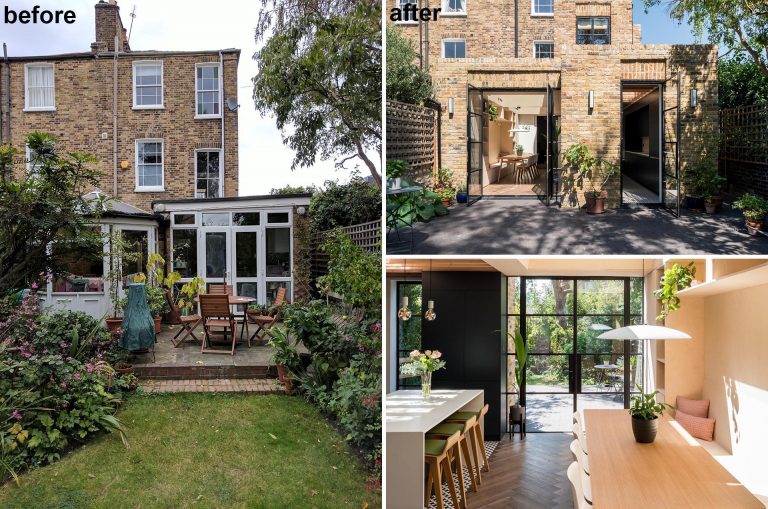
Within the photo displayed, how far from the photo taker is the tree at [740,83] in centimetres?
211

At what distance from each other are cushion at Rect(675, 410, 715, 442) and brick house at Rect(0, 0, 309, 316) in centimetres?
337

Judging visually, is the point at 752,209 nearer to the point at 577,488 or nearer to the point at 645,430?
the point at 577,488

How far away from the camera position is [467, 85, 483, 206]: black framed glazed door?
7.09ft

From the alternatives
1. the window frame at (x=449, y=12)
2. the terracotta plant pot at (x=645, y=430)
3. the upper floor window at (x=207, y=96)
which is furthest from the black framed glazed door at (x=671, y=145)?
the terracotta plant pot at (x=645, y=430)

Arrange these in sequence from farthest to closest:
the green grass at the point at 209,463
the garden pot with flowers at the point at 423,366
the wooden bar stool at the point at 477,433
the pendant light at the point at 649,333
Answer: the wooden bar stool at the point at 477,433 < the garden pot with flowers at the point at 423,366 < the pendant light at the point at 649,333 < the green grass at the point at 209,463

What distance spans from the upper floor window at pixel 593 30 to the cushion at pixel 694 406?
12.7ft

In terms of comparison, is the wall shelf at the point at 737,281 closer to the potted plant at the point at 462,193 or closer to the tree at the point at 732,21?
the tree at the point at 732,21

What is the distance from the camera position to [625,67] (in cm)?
216

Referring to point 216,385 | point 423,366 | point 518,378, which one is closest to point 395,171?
point 216,385

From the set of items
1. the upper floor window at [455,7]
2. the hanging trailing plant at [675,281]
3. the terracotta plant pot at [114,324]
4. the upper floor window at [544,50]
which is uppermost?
the upper floor window at [455,7]

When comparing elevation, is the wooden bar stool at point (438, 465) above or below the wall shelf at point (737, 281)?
below

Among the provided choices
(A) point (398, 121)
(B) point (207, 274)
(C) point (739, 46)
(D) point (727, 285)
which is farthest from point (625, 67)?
(B) point (207, 274)

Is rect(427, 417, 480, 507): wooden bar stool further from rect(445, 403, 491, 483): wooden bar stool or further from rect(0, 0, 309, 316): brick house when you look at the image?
rect(0, 0, 309, 316): brick house

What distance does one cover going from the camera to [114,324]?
4316mm
